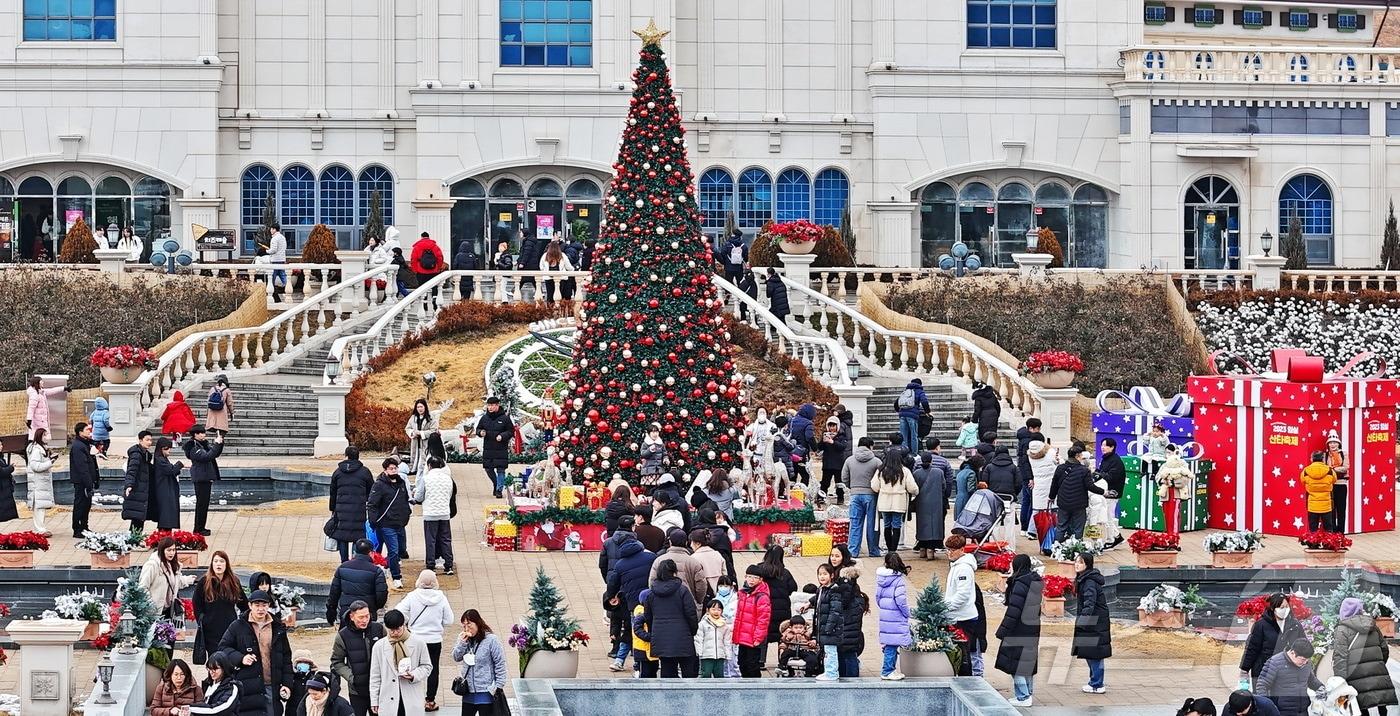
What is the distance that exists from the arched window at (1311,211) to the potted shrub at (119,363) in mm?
27711

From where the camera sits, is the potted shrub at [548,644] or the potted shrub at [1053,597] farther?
the potted shrub at [1053,597]

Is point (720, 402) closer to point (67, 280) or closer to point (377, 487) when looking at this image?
point (377, 487)

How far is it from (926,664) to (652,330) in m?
10.8

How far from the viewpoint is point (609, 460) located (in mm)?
32188

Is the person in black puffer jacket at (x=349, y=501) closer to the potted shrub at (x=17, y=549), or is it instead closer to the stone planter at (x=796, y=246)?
the potted shrub at (x=17, y=549)

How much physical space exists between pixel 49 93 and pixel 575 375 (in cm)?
2697

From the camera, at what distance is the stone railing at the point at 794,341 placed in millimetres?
41281

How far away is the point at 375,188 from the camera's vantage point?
57.2 m

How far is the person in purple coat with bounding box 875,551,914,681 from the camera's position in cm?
2203

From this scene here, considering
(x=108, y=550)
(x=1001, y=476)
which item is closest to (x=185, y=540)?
(x=108, y=550)

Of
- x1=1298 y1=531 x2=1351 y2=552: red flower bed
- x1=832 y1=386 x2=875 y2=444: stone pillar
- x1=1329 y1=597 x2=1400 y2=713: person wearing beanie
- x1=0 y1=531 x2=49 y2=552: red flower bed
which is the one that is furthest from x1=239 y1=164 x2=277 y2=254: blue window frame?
x1=1329 y1=597 x2=1400 y2=713: person wearing beanie

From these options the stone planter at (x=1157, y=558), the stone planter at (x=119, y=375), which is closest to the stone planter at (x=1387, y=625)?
the stone planter at (x=1157, y=558)

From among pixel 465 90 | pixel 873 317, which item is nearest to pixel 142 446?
pixel 873 317

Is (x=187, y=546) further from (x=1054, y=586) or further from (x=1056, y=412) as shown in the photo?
(x=1056, y=412)
